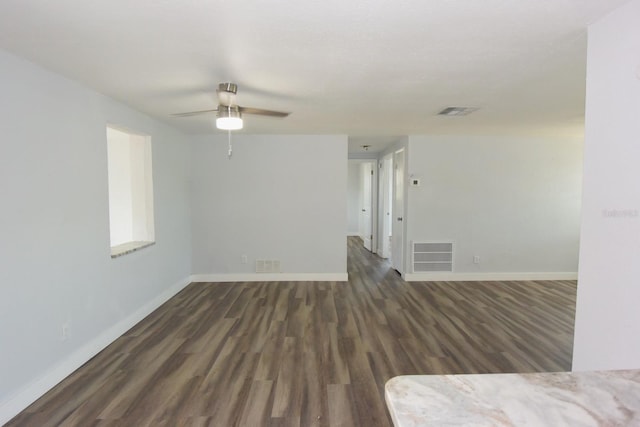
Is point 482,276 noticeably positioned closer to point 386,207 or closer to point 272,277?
point 386,207

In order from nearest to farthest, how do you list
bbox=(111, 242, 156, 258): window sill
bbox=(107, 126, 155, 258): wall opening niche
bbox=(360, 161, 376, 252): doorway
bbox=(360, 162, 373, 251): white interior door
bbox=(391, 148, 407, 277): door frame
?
bbox=(111, 242, 156, 258): window sill, bbox=(107, 126, 155, 258): wall opening niche, bbox=(391, 148, 407, 277): door frame, bbox=(360, 161, 376, 252): doorway, bbox=(360, 162, 373, 251): white interior door

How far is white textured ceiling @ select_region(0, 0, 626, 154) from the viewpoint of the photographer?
1461mm

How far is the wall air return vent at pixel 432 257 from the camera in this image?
16.4ft

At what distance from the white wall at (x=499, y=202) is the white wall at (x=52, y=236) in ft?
13.1

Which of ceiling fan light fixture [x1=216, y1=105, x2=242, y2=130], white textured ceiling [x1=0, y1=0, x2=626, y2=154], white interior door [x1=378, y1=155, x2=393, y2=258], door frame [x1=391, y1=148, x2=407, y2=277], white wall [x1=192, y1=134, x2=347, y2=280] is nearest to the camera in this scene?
white textured ceiling [x1=0, y1=0, x2=626, y2=154]

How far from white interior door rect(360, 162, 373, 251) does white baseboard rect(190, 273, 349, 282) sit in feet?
8.72

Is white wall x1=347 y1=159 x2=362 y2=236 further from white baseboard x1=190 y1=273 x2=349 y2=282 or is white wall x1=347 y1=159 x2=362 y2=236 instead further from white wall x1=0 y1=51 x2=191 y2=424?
white wall x1=0 y1=51 x2=191 y2=424

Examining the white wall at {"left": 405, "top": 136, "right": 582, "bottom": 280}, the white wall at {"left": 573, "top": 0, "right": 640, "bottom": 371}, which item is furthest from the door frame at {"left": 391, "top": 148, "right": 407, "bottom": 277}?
the white wall at {"left": 573, "top": 0, "right": 640, "bottom": 371}

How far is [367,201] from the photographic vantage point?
8.11 m

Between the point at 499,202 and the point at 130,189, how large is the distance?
5295mm

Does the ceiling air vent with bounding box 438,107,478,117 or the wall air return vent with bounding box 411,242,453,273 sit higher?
the ceiling air vent with bounding box 438,107,478,117

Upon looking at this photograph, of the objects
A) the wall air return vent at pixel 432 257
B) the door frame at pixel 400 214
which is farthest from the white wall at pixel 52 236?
the wall air return vent at pixel 432 257

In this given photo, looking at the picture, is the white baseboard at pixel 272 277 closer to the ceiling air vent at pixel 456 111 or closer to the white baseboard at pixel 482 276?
the white baseboard at pixel 482 276

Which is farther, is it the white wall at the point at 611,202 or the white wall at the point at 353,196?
the white wall at the point at 353,196
